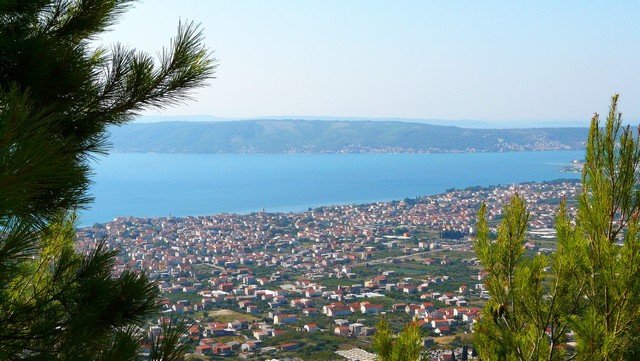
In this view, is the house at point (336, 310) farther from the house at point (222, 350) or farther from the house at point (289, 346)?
the house at point (222, 350)

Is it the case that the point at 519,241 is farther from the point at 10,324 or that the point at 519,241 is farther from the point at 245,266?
the point at 245,266

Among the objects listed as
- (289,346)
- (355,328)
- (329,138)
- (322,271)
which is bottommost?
(322,271)

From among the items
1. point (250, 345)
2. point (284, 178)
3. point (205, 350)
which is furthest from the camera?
point (284, 178)

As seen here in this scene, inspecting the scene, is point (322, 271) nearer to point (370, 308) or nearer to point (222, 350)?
point (370, 308)

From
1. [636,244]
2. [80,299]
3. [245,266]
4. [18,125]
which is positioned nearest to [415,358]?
[636,244]

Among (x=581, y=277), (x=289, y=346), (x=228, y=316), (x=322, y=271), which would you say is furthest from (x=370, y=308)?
(x=581, y=277)

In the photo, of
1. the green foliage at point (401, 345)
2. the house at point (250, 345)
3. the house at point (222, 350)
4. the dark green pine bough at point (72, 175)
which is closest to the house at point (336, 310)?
the house at point (250, 345)

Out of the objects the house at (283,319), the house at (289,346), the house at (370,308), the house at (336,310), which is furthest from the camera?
the house at (370,308)
